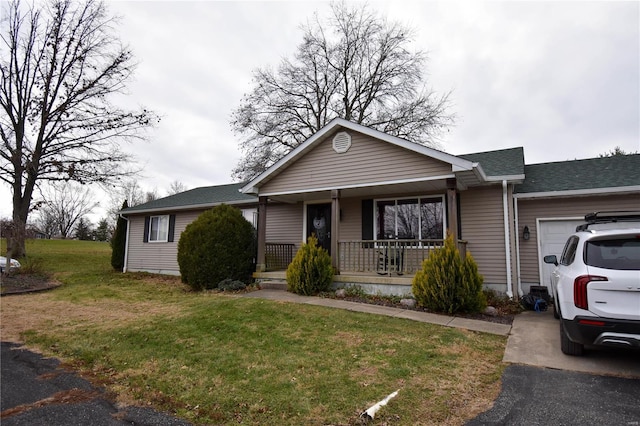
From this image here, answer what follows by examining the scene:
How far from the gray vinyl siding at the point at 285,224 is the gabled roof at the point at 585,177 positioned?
6848 millimetres

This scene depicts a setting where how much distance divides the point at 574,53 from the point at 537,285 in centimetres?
706

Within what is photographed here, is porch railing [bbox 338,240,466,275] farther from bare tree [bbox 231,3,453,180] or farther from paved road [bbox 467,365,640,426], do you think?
bare tree [bbox 231,3,453,180]

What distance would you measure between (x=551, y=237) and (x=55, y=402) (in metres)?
10.1

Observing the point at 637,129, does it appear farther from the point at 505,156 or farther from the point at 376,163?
Result: the point at 376,163

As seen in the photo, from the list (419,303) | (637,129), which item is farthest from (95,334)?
(637,129)

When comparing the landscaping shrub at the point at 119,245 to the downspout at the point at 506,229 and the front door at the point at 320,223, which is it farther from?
the downspout at the point at 506,229

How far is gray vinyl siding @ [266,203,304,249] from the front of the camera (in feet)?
40.2

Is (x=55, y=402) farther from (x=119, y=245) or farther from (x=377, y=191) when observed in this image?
(x=119, y=245)

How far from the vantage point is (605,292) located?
12.3ft

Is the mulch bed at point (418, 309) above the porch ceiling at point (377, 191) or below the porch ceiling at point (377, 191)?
below

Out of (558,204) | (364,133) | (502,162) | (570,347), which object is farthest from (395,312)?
(502,162)

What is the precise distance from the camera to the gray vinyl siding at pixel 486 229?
8781mm

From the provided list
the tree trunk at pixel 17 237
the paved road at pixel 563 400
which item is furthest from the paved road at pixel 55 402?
Result: the tree trunk at pixel 17 237

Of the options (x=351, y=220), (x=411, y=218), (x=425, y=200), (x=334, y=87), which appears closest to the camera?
(x=425, y=200)
